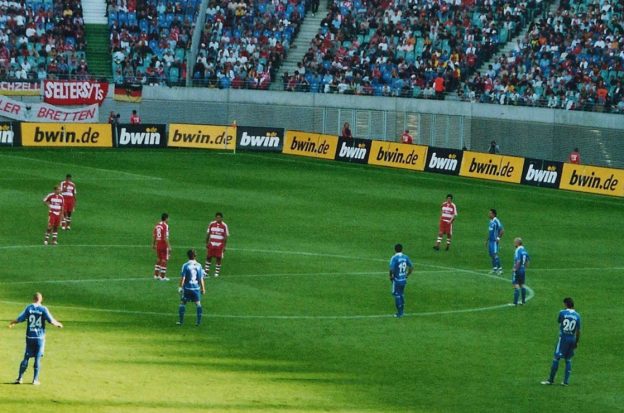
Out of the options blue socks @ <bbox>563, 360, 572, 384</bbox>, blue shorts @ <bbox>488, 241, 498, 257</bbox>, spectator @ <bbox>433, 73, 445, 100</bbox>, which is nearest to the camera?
blue socks @ <bbox>563, 360, 572, 384</bbox>

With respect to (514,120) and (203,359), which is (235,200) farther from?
→ (203,359)

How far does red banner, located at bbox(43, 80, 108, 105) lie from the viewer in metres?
77.9

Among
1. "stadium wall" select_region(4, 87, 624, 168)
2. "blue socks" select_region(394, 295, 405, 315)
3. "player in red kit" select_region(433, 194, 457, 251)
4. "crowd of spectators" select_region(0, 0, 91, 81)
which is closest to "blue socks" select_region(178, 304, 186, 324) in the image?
"blue socks" select_region(394, 295, 405, 315)

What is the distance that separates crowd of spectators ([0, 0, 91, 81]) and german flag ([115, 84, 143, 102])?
7.19 feet

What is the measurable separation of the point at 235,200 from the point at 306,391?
100 feet

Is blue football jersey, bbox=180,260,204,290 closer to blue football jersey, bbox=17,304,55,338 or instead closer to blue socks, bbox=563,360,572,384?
blue football jersey, bbox=17,304,55,338

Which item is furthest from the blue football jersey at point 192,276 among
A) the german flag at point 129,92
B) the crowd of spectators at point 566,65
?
the german flag at point 129,92

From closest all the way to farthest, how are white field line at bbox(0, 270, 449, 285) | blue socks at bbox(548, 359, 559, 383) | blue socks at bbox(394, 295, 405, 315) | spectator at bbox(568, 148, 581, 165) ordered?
blue socks at bbox(548, 359, 559, 383) < blue socks at bbox(394, 295, 405, 315) < white field line at bbox(0, 270, 449, 285) < spectator at bbox(568, 148, 581, 165)

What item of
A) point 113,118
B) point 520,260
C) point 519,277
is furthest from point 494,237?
point 113,118

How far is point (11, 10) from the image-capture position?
270ft

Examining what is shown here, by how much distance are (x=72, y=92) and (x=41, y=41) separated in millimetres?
5373

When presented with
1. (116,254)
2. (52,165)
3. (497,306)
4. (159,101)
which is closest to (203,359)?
(497,306)

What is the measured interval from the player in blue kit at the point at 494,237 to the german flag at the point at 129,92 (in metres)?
42.6

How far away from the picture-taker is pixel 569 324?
90.0ft
